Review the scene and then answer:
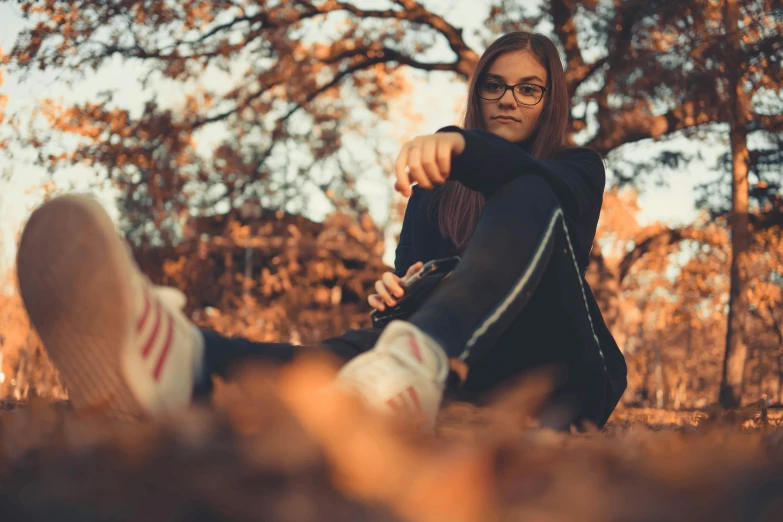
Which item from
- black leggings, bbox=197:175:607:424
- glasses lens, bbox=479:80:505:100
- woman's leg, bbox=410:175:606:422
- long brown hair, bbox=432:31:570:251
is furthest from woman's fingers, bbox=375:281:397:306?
glasses lens, bbox=479:80:505:100

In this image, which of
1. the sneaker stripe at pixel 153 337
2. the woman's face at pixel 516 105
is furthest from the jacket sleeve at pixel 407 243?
the sneaker stripe at pixel 153 337

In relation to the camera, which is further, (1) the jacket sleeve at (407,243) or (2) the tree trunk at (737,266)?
(2) the tree trunk at (737,266)

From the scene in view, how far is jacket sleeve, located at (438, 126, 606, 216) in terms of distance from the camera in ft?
4.73

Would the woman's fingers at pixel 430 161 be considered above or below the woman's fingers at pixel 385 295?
above

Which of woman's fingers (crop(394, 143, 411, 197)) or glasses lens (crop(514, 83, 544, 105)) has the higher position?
glasses lens (crop(514, 83, 544, 105))

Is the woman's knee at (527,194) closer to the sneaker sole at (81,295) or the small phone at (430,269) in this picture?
the small phone at (430,269)

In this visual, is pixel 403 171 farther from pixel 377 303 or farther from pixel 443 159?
pixel 377 303

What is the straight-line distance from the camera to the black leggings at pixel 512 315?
47.0 inches

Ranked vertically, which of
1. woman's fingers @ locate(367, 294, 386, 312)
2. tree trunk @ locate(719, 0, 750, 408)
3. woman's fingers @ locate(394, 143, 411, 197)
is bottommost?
tree trunk @ locate(719, 0, 750, 408)

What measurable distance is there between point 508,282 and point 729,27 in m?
6.85

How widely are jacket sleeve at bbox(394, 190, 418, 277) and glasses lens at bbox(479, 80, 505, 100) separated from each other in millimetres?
424

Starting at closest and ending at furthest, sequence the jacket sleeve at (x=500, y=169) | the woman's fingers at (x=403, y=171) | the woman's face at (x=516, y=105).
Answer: the woman's fingers at (x=403, y=171) < the jacket sleeve at (x=500, y=169) < the woman's face at (x=516, y=105)

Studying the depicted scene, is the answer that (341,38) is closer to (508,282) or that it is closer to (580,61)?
(580,61)

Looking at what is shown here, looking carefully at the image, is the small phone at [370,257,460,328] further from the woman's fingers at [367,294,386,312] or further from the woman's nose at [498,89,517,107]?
the woman's nose at [498,89,517,107]
